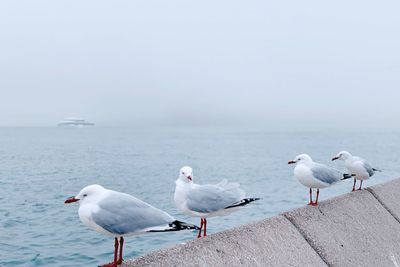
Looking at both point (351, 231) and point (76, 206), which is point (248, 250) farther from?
point (76, 206)

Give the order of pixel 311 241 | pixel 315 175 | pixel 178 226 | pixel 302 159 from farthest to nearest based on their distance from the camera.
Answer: pixel 302 159, pixel 315 175, pixel 311 241, pixel 178 226

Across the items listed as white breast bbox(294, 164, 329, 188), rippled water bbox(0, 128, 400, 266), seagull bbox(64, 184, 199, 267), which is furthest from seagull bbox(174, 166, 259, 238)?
rippled water bbox(0, 128, 400, 266)

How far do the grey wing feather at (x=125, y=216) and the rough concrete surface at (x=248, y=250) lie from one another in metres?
0.25

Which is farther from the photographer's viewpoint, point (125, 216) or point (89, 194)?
point (89, 194)

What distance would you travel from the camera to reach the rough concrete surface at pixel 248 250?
3.25 metres

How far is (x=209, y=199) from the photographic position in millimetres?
4309

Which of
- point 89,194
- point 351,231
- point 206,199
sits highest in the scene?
point 89,194

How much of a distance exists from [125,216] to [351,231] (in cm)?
265

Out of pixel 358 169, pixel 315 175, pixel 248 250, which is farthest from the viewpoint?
pixel 358 169

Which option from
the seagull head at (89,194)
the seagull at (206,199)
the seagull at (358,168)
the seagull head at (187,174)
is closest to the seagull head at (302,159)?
the seagull at (358,168)

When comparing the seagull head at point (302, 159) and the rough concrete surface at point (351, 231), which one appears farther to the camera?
the seagull head at point (302, 159)

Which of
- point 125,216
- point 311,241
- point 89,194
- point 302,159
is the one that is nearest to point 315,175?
point 302,159

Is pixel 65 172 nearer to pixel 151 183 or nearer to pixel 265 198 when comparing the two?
pixel 151 183

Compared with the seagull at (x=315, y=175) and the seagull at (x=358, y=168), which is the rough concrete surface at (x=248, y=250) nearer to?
the seagull at (x=315, y=175)
